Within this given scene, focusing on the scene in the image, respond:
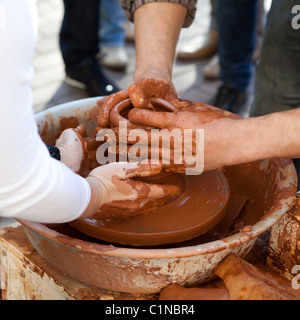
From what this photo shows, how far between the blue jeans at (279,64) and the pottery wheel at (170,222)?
83 cm

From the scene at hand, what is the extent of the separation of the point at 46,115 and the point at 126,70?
2160mm

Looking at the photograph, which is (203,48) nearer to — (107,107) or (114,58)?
(114,58)

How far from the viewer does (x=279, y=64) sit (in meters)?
1.94

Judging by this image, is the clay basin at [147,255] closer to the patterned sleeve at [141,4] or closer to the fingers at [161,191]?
the fingers at [161,191]

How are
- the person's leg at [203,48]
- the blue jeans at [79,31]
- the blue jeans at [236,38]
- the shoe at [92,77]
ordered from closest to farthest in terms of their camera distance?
the blue jeans at [236,38] < the blue jeans at [79,31] < the shoe at [92,77] < the person's leg at [203,48]

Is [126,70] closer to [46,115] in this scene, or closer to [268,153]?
[46,115]

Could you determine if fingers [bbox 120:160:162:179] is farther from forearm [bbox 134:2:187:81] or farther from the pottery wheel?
forearm [bbox 134:2:187:81]

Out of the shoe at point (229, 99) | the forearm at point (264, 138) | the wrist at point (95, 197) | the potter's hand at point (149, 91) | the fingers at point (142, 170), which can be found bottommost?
the shoe at point (229, 99)

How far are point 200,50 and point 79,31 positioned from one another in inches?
50.6

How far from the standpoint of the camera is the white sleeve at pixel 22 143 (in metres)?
0.68

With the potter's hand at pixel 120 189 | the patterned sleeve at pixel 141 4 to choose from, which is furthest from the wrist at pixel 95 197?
the patterned sleeve at pixel 141 4

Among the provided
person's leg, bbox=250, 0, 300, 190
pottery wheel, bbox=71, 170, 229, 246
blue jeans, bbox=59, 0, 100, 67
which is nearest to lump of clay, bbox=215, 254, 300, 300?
pottery wheel, bbox=71, 170, 229, 246

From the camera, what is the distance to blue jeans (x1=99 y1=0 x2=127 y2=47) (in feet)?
11.9

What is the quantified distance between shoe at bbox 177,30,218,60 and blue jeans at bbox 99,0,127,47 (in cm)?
59
